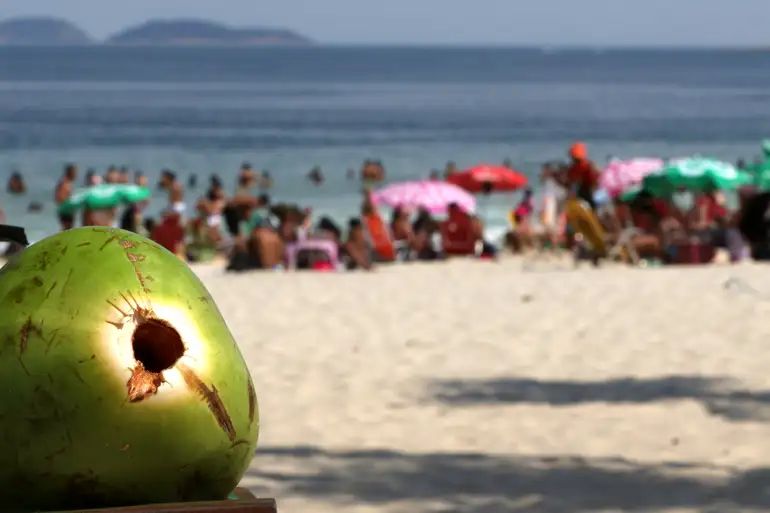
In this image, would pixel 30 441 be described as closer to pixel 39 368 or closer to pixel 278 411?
pixel 39 368

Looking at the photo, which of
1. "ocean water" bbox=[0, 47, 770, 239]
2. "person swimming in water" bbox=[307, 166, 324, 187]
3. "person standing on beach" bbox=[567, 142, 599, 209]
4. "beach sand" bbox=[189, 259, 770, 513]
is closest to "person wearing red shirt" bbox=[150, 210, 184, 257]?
"beach sand" bbox=[189, 259, 770, 513]

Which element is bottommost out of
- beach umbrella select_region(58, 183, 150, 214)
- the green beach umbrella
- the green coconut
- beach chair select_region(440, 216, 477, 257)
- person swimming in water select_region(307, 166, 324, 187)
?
person swimming in water select_region(307, 166, 324, 187)

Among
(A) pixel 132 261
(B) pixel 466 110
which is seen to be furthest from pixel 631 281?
(B) pixel 466 110

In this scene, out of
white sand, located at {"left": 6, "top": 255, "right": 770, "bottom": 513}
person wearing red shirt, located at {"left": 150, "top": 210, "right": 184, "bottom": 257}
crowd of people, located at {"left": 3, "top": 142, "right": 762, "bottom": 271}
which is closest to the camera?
white sand, located at {"left": 6, "top": 255, "right": 770, "bottom": 513}

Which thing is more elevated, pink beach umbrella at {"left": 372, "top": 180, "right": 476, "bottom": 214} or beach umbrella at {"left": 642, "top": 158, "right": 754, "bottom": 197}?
beach umbrella at {"left": 642, "top": 158, "right": 754, "bottom": 197}

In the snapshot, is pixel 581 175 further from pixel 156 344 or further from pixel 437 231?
pixel 156 344

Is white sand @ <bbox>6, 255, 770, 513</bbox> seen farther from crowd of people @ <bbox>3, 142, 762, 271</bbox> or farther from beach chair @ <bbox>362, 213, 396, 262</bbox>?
beach chair @ <bbox>362, 213, 396, 262</bbox>

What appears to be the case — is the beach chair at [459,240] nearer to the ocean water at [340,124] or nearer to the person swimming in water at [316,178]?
the ocean water at [340,124]
